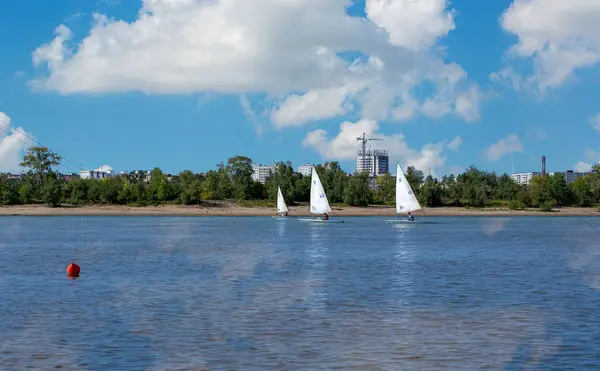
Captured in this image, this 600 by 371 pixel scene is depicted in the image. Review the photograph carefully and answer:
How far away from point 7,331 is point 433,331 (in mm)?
16728

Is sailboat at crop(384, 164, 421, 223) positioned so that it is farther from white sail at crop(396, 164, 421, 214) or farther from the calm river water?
the calm river water

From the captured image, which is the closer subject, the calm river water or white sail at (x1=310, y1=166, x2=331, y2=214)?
the calm river water

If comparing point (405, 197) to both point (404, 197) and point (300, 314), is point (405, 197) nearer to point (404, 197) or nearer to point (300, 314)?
point (404, 197)

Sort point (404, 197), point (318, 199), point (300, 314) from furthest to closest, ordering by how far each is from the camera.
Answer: point (318, 199), point (404, 197), point (300, 314)

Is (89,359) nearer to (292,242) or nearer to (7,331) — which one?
(7,331)

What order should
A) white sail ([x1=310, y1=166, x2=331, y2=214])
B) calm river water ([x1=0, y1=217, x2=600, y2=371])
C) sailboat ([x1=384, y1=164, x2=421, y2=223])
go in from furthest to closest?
white sail ([x1=310, y1=166, x2=331, y2=214]), sailboat ([x1=384, y1=164, x2=421, y2=223]), calm river water ([x1=0, y1=217, x2=600, y2=371])

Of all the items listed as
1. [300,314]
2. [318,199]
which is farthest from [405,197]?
[300,314]

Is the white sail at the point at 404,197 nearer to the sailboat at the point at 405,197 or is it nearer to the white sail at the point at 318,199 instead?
the sailboat at the point at 405,197

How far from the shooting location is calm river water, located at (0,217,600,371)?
85.1 ft

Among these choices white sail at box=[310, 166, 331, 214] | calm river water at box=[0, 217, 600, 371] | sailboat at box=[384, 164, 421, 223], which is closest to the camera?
calm river water at box=[0, 217, 600, 371]

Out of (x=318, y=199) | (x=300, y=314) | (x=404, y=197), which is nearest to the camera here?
(x=300, y=314)

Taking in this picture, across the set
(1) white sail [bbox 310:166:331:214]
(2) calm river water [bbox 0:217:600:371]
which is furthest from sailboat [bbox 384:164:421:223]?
(2) calm river water [bbox 0:217:600:371]

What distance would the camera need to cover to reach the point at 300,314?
3512 cm

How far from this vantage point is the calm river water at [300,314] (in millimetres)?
25938
